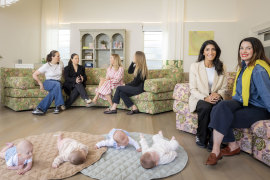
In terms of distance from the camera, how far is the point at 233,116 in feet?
5.77

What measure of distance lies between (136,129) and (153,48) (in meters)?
4.53

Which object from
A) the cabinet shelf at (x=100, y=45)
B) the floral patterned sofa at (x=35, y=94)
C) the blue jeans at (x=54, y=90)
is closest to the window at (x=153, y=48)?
the cabinet shelf at (x=100, y=45)

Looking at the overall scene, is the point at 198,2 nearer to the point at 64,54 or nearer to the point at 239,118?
the point at 64,54

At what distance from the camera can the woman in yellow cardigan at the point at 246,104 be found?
1686 mm

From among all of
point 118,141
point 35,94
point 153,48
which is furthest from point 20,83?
point 153,48

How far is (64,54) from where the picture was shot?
6.98m

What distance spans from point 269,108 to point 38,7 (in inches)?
272

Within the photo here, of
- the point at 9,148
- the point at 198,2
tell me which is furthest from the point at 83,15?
the point at 9,148

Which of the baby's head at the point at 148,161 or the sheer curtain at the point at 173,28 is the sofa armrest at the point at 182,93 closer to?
the baby's head at the point at 148,161

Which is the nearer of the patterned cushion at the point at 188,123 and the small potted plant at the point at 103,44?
the patterned cushion at the point at 188,123

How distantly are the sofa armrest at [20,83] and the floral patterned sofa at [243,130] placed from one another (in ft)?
8.22

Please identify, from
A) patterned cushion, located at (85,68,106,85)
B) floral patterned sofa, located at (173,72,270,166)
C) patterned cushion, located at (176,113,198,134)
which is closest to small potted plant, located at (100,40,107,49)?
patterned cushion, located at (85,68,106,85)

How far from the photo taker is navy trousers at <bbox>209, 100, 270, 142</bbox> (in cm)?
171

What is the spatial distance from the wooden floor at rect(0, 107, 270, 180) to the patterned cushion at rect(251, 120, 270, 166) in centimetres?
6
